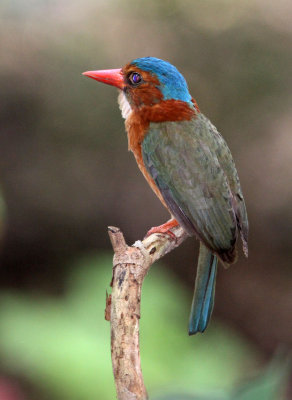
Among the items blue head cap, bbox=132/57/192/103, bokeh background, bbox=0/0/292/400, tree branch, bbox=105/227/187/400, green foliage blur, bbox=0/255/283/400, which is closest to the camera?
tree branch, bbox=105/227/187/400

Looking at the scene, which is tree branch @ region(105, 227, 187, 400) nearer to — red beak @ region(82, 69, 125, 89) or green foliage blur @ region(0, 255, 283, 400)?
red beak @ region(82, 69, 125, 89)

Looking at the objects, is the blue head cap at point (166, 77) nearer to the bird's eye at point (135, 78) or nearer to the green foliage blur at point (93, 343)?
the bird's eye at point (135, 78)

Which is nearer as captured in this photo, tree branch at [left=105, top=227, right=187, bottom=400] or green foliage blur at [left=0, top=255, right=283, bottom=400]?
tree branch at [left=105, top=227, right=187, bottom=400]

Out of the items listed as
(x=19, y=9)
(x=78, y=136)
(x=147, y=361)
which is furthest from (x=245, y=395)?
(x=19, y=9)

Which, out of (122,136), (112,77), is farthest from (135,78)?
(122,136)

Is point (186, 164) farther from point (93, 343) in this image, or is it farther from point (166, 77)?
Answer: point (93, 343)

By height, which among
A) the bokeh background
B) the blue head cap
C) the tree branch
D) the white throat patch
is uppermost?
the bokeh background

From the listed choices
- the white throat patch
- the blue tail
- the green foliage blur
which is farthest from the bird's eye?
the green foliage blur

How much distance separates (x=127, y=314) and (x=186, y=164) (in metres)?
0.77

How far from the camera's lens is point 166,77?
78.0 inches

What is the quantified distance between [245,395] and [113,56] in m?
3.44

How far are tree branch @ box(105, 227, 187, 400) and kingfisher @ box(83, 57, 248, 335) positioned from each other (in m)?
0.23

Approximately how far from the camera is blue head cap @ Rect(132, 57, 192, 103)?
1.95 meters

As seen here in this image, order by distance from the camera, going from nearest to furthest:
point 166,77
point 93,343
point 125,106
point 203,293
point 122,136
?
point 203,293 → point 166,77 → point 125,106 → point 93,343 → point 122,136
